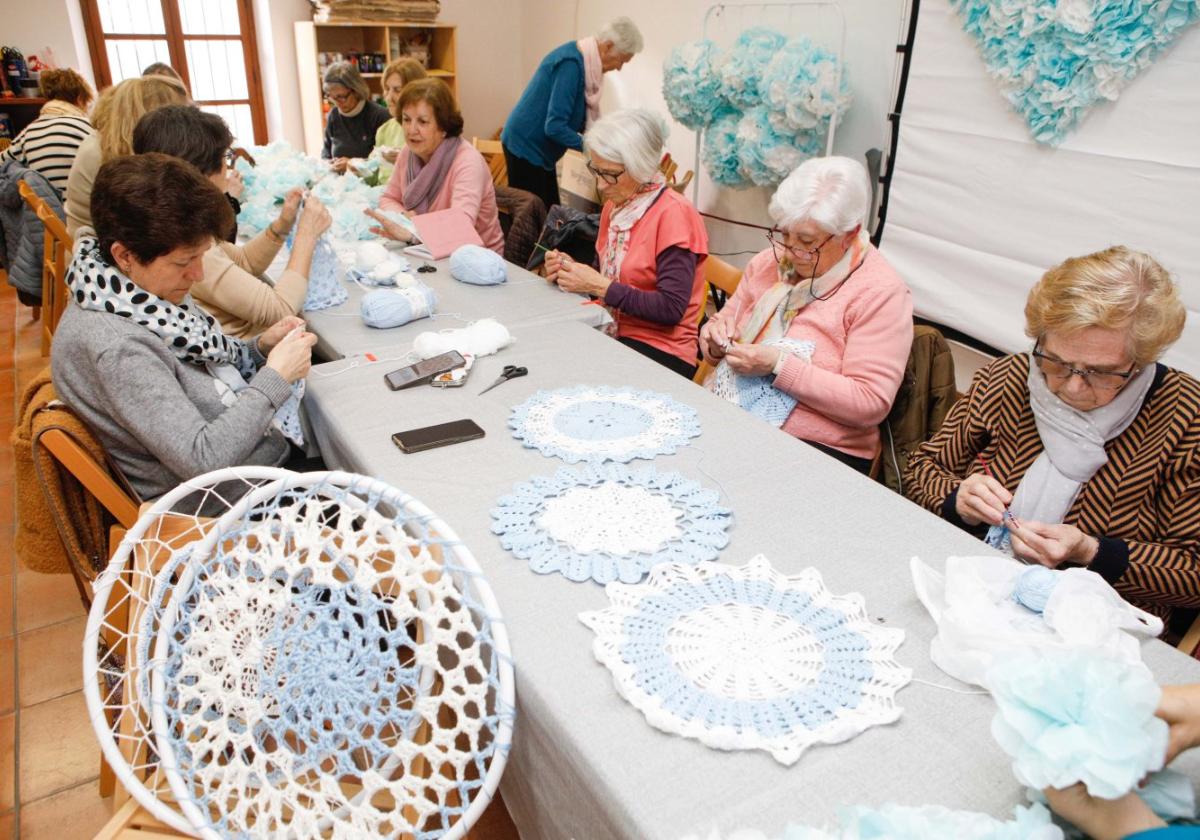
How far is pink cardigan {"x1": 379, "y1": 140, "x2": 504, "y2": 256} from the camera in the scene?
306 centimetres

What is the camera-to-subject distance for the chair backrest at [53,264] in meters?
2.95

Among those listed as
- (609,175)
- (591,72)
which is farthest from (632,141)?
(591,72)

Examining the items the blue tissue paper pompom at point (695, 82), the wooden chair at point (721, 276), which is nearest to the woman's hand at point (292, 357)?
the wooden chair at point (721, 276)

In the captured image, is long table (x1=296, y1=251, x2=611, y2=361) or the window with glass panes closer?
long table (x1=296, y1=251, x2=611, y2=361)

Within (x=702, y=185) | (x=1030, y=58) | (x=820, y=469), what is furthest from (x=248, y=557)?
(x=702, y=185)

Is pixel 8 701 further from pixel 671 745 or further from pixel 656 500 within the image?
pixel 671 745

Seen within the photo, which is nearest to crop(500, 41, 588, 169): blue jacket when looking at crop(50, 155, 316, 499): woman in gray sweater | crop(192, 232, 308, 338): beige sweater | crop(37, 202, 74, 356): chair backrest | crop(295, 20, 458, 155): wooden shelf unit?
crop(37, 202, 74, 356): chair backrest

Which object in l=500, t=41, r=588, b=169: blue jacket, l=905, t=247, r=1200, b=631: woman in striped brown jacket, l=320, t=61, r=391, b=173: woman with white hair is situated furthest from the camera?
l=320, t=61, r=391, b=173: woman with white hair

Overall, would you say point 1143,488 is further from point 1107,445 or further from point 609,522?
point 609,522

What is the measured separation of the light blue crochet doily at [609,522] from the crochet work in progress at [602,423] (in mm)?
68

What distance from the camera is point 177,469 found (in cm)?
135

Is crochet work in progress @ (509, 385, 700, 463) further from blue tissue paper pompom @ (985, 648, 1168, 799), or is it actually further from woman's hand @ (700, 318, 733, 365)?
blue tissue paper pompom @ (985, 648, 1168, 799)

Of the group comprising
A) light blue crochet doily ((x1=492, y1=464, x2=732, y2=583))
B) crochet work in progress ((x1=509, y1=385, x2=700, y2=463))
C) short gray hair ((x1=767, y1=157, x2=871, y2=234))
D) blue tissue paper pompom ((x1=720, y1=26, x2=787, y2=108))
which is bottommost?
crochet work in progress ((x1=509, y1=385, x2=700, y2=463))

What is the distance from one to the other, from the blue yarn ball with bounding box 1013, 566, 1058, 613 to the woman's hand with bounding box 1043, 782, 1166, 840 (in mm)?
332
